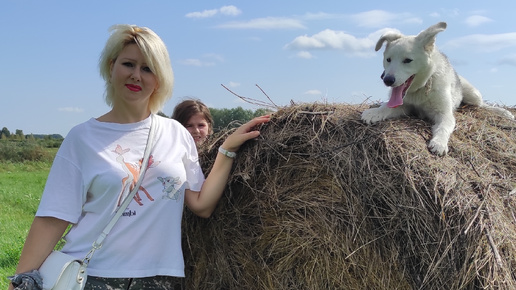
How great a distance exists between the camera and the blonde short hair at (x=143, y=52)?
2793 mm

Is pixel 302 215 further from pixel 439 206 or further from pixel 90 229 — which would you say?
pixel 90 229

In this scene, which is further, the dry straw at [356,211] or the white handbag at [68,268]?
the dry straw at [356,211]

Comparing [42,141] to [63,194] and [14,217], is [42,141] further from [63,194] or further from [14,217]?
[63,194]

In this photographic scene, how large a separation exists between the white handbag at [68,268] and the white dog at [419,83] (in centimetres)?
169

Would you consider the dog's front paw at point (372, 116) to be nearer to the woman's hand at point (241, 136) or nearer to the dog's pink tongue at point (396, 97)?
the dog's pink tongue at point (396, 97)

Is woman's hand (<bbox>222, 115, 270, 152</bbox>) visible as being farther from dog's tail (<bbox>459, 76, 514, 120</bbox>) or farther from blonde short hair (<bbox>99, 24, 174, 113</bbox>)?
dog's tail (<bbox>459, 76, 514, 120</bbox>)

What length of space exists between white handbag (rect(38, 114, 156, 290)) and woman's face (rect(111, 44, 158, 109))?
0.56 meters

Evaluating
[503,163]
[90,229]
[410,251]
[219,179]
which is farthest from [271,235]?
[503,163]

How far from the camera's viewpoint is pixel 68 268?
8.41 ft

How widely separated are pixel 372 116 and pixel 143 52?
1.49 m

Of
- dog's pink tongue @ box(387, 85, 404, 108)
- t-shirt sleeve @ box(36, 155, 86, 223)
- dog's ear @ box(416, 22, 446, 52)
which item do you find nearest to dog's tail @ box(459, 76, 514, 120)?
dog's ear @ box(416, 22, 446, 52)

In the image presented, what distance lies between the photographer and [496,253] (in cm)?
263

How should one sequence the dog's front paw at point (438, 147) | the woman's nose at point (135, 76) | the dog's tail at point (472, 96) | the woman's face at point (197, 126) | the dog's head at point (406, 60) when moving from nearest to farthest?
the woman's nose at point (135, 76)
the dog's front paw at point (438, 147)
the dog's head at point (406, 60)
the dog's tail at point (472, 96)
the woman's face at point (197, 126)

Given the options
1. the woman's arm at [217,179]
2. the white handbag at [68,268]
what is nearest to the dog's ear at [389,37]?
the woman's arm at [217,179]
